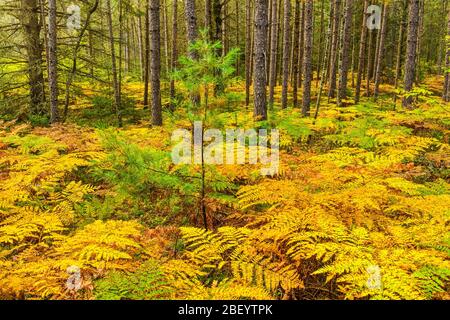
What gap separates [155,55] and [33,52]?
490cm

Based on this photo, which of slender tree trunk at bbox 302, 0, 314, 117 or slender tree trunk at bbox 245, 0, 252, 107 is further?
slender tree trunk at bbox 245, 0, 252, 107

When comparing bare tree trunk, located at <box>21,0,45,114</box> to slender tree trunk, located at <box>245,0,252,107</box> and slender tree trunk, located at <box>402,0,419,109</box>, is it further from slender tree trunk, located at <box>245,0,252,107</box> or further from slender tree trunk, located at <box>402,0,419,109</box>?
slender tree trunk, located at <box>402,0,419,109</box>

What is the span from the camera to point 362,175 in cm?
505

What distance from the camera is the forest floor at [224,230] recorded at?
297cm

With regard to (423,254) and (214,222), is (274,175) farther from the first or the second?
(423,254)

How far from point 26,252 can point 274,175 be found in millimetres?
3616

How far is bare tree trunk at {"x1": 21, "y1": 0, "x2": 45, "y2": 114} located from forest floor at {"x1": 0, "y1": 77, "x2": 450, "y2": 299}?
5720 mm

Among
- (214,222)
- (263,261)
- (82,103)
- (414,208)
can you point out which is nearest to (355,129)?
(414,208)

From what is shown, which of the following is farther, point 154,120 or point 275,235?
point 154,120

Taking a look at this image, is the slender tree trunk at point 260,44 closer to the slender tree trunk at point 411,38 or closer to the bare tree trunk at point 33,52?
the slender tree trunk at point 411,38

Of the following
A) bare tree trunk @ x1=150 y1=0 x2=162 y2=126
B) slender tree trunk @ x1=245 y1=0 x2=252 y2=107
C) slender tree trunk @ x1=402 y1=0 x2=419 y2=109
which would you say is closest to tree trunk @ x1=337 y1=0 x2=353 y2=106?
slender tree trunk @ x1=402 y1=0 x2=419 y2=109

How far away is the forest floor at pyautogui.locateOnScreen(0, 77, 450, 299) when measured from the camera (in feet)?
9.76

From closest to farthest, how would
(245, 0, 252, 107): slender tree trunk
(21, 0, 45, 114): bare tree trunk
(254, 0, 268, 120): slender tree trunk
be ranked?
1. (254, 0, 268, 120): slender tree trunk
2. (21, 0, 45, 114): bare tree trunk
3. (245, 0, 252, 107): slender tree trunk

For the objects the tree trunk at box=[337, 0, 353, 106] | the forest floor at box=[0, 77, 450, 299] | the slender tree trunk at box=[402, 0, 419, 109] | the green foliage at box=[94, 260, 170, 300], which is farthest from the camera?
the tree trunk at box=[337, 0, 353, 106]
